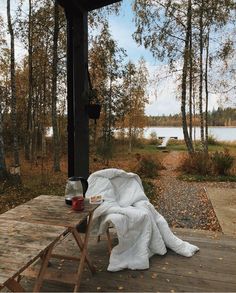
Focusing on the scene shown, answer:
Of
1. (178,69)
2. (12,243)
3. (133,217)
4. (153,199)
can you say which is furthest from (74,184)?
(178,69)

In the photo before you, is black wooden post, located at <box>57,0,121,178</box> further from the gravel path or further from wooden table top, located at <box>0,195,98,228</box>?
the gravel path

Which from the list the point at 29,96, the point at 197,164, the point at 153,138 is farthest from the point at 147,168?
the point at 153,138

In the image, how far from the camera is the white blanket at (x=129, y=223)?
2514 mm

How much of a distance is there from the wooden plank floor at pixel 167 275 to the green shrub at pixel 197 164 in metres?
4.85

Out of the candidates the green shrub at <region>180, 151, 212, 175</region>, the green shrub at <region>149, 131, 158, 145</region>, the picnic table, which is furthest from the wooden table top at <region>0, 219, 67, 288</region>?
the green shrub at <region>149, 131, 158, 145</region>

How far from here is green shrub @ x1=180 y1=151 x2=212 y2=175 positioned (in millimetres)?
7656

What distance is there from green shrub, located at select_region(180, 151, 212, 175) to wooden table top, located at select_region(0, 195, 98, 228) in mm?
5774

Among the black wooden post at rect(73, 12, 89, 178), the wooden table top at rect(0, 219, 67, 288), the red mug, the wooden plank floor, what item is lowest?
the wooden plank floor

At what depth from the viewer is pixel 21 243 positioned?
1.58 metres

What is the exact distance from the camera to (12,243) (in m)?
1.59

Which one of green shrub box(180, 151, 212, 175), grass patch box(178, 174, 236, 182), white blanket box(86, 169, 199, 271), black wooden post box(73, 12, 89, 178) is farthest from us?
green shrub box(180, 151, 212, 175)

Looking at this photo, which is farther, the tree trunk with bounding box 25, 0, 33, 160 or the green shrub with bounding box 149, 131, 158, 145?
the green shrub with bounding box 149, 131, 158, 145

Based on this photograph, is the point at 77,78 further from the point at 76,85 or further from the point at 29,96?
the point at 29,96

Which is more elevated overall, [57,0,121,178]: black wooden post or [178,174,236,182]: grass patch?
[57,0,121,178]: black wooden post
